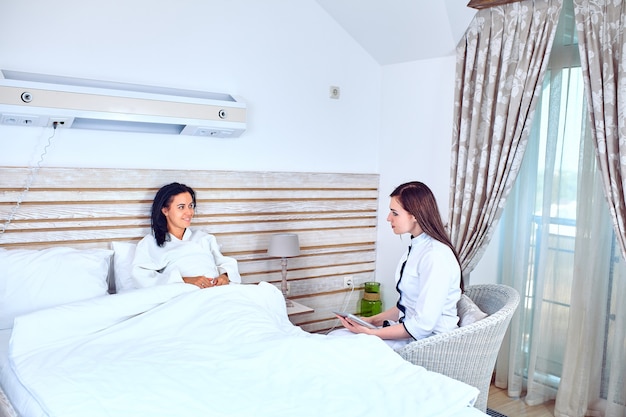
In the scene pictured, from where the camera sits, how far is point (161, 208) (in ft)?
10.8

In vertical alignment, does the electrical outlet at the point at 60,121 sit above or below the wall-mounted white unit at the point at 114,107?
below

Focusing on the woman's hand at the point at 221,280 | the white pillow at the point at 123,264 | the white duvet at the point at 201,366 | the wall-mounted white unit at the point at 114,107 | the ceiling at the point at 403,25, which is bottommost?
the white duvet at the point at 201,366

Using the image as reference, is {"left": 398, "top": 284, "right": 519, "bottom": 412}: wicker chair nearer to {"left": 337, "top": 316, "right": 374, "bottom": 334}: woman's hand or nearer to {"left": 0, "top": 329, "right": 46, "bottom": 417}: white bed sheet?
{"left": 337, "top": 316, "right": 374, "bottom": 334}: woman's hand

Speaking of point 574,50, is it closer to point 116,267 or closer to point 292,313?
point 292,313

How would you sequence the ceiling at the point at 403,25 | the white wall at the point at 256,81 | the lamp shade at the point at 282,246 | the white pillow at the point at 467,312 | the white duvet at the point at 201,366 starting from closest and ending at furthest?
the white duvet at the point at 201,366
the white pillow at the point at 467,312
the white wall at the point at 256,81
the ceiling at the point at 403,25
the lamp shade at the point at 282,246

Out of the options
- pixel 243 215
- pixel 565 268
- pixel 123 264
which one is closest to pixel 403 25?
pixel 243 215

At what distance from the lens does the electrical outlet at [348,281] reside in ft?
14.3

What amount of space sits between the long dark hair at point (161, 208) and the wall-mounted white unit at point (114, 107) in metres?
0.38

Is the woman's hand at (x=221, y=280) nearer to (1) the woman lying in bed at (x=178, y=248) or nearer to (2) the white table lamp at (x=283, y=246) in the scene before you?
(1) the woman lying in bed at (x=178, y=248)

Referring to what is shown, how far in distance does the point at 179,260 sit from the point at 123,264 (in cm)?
31

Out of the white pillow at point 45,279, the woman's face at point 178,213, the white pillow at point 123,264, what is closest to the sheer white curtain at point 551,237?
the woman's face at point 178,213

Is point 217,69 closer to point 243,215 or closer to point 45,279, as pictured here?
point 243,215

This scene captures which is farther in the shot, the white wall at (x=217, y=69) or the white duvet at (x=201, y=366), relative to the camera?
the white wall at (x=217, y=69)

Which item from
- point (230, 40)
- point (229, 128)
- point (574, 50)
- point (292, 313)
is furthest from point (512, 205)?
point (230, 40)
